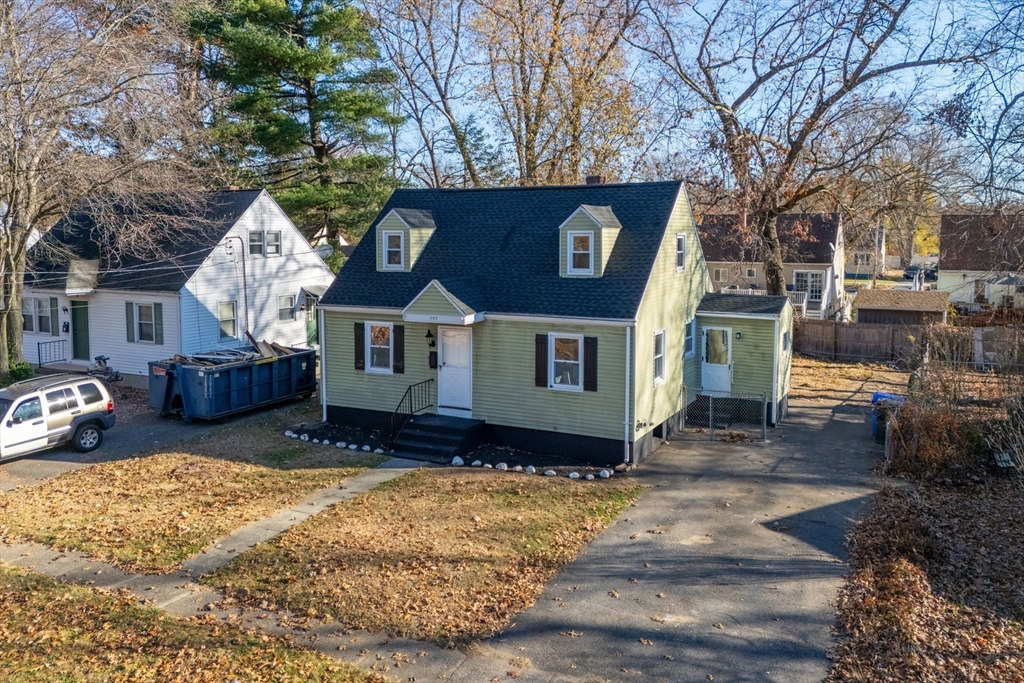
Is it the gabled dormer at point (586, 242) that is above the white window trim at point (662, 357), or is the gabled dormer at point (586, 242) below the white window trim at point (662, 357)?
above

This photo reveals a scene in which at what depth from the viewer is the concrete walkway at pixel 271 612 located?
9.10 meters

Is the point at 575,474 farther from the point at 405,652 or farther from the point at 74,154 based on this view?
the point at 74,154

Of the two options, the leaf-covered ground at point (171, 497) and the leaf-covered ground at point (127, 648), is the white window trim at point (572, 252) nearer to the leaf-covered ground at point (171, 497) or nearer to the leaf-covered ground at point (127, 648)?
the leaf-covered ground at point (171, 497)

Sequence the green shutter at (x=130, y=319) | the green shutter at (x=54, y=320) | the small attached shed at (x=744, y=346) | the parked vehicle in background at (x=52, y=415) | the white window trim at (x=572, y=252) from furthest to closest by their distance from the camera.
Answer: the green shutter at (x=54, y=320) < the green shutter at (x=130, y=319) < the small attached shed at (x=744, y=346) < the white window trim at (x=572, y=252) < the parked vehicle in background at (x=52, y=415)

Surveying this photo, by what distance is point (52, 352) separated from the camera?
91.8 feet

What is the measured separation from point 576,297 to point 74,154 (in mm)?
15193

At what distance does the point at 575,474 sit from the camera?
54.4ft

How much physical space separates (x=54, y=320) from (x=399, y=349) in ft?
53.3

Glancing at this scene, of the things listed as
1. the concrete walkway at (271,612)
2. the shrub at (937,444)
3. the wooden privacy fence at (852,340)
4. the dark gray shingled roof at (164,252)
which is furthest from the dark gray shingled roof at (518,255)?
the wooden privacy fence at (852,340)

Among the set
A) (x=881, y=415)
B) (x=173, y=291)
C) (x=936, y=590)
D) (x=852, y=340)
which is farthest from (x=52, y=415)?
(x=852, y=340)

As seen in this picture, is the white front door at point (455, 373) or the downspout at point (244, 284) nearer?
the white front door at point (455, 373)

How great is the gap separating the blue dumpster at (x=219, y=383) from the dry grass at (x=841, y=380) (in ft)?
53.0

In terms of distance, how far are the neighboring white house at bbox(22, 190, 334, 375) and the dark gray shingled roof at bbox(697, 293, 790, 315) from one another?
16.1 metres

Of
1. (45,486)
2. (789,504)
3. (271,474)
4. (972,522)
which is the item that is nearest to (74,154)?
(45,486)
